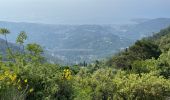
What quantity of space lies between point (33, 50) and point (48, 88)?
2755mm

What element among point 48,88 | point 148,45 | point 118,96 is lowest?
point 148,45

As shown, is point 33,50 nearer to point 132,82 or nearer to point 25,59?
point 25,59

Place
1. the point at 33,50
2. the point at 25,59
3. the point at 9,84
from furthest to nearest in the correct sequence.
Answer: the point at 33,50
the point at 25,59
the point at 9,84

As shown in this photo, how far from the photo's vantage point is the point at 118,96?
1283 centimetres

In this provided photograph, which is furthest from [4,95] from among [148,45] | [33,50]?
[148,45]

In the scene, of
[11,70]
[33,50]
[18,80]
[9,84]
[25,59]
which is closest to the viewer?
[9,84]

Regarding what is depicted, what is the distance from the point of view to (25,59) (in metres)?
11.4

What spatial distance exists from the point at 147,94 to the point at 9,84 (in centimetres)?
551

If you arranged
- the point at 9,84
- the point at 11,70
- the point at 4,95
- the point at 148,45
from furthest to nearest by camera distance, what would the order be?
the point at 148,45 < the point at 11,70 < the point at 9,84 < the point at 4,95

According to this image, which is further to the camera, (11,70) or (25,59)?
(25,59)

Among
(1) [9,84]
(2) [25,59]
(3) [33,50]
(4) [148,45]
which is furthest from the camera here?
(4) [148,45]

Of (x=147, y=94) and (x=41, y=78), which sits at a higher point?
(x=41, y=78)

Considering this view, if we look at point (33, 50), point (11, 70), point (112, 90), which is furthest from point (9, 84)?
point (112, 90)

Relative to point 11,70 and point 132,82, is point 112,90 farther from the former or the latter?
point 11,70
